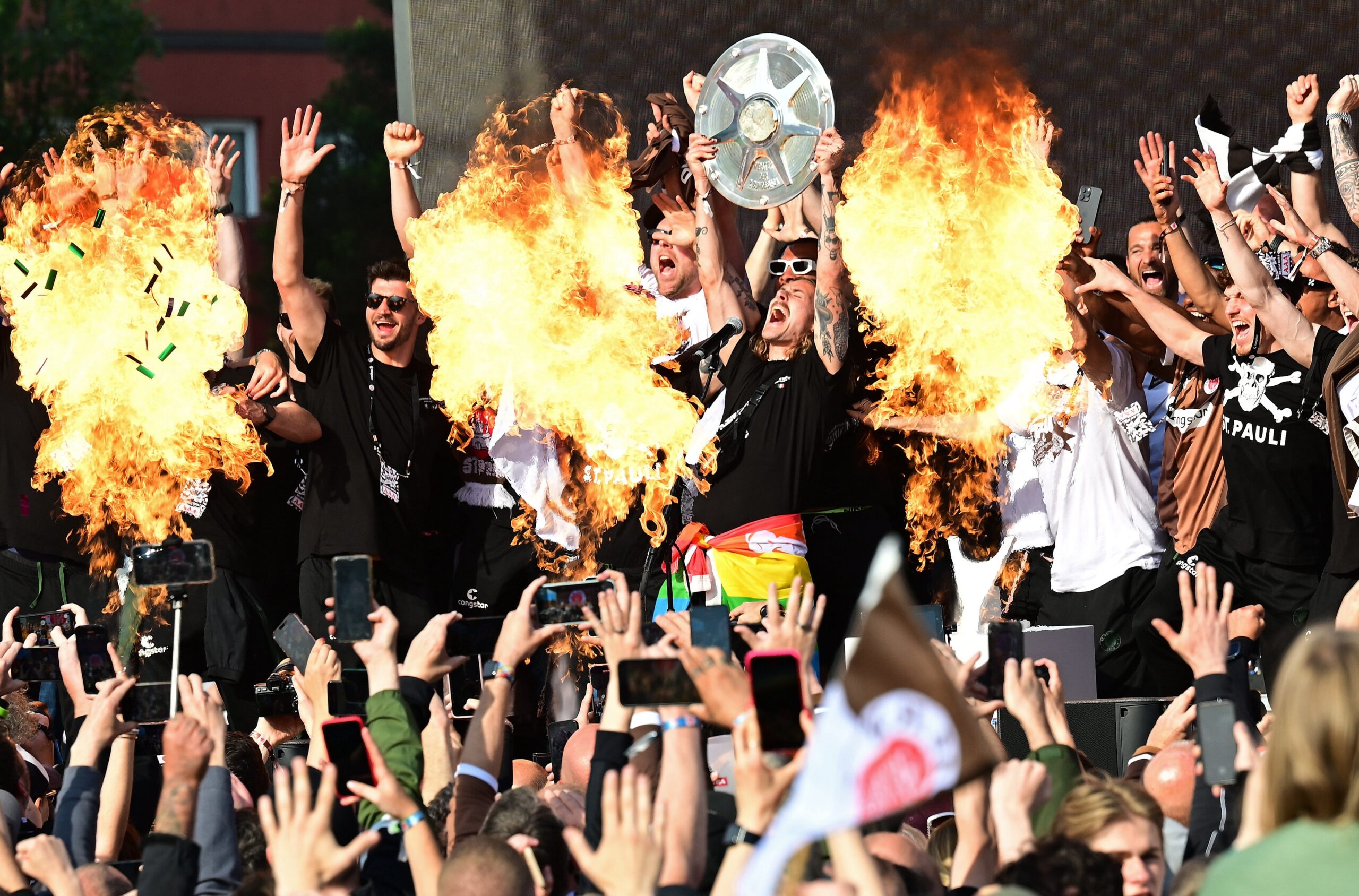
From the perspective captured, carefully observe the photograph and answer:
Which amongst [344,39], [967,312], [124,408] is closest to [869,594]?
[967,312]

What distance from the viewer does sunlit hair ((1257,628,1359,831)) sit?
2744 mm

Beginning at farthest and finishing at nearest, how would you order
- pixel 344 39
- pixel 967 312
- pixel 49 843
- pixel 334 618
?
pixel 344 39, pixel 967 312, pixel 334 618, pixel 49 843

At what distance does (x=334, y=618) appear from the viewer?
5.02m

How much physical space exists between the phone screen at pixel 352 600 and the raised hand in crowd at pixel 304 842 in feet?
4.46

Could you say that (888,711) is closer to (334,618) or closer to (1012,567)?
(334,618)

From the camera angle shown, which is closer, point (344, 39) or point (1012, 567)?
point (1012, 567)

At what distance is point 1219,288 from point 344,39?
2279cm

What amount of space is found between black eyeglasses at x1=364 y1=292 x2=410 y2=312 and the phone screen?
→ 2714mm


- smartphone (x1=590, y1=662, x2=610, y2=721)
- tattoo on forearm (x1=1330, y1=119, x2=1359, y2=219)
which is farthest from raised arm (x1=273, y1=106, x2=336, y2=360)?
tattoo on forearm (x1=1330, y1=119, x2=1359, y2=219)

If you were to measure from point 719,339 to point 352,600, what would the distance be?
8.56ft

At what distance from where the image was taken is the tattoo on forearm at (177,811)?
13.3 feet

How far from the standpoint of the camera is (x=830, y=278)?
685cm

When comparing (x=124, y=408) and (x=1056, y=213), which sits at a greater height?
(x=1056, y=213)

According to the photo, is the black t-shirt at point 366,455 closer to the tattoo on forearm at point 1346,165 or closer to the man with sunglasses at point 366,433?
the man with sunglasses at point 366,433
